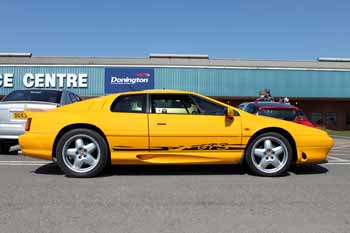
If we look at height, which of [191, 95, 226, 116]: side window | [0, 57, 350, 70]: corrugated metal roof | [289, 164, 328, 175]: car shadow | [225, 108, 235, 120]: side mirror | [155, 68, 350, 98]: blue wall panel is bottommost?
[289, 164, 328, 175]: car shadow

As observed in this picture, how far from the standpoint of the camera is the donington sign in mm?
28789

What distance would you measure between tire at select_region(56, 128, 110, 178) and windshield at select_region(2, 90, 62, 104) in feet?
9.88

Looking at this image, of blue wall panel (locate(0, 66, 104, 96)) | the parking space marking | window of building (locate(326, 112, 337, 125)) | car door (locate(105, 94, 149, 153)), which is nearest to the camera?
car door (locate(105, 94, 149, 153))

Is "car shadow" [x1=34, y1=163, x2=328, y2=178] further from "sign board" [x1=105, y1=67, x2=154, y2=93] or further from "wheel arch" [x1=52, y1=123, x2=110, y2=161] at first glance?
"sign board" [x1=105, y1=67, x2=154, y2=93]

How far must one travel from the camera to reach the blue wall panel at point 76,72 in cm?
2889

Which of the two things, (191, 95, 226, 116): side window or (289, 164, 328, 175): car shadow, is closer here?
(191, 95, 226, 116): side window

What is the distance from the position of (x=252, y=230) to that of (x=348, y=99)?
30243 millimetres

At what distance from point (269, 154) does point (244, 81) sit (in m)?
23.9

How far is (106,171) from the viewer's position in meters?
6.64

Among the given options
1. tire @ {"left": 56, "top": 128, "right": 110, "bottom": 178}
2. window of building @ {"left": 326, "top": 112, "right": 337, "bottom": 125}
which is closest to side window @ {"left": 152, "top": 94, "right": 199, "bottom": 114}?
tire @ {"left": 56, "top": 128, "right": 110, "bottom": 178}

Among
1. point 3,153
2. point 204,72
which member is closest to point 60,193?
point 3,153

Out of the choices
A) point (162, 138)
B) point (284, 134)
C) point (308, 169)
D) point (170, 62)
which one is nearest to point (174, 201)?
point (162, 138)

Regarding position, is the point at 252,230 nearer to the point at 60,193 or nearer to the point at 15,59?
the point at 60,193

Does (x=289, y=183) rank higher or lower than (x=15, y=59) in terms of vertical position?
lower
